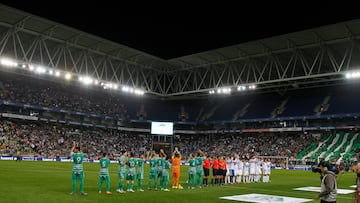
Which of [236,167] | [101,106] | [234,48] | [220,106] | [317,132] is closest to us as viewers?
[236,167]

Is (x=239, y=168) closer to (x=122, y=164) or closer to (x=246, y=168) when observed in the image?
(x=246, y=168)

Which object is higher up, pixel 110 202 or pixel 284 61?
pixel 284 61

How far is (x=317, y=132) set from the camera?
63375 mm

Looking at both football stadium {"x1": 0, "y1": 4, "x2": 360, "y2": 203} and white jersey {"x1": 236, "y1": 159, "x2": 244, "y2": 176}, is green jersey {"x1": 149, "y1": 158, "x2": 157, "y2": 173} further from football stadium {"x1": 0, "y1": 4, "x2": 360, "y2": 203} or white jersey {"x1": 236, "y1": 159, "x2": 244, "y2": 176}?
white jersey {"x1": 236, "y1": 159, "x2": 244, "y2": 176}

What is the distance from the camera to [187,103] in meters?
79.1

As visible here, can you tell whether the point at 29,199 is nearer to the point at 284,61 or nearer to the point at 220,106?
the point at 284,61

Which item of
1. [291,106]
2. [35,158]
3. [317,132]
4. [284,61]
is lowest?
[35,158]

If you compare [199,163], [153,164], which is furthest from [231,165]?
[153,164]

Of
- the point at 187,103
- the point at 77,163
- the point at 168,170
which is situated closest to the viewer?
the point at 77,163

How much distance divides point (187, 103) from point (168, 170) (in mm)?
59691

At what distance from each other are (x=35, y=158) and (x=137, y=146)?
23.1 metres

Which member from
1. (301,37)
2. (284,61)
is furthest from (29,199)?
(284,61)

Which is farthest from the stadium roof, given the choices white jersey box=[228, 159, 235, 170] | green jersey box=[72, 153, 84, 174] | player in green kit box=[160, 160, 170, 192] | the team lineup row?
green jersey box=[72, 153, 84, 174]

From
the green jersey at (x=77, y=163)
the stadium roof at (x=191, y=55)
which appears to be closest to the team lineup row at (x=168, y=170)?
the green jersey at (x=77, y=163)
